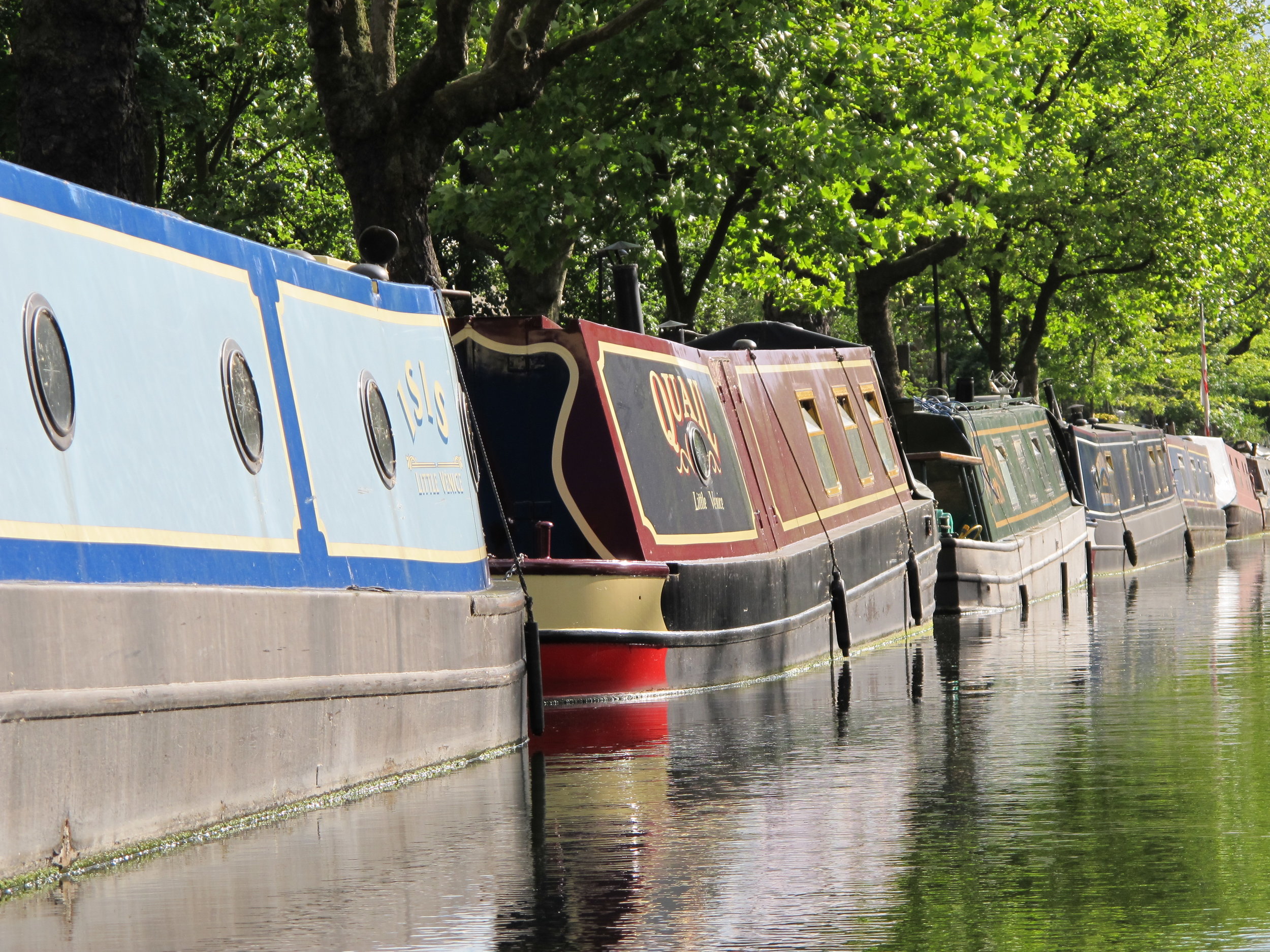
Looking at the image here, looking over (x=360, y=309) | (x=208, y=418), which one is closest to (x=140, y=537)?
(x=208, y=418)

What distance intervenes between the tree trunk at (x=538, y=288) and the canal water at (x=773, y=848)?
43.4 ft

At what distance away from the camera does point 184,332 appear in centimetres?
716

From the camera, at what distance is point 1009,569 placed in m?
21.8

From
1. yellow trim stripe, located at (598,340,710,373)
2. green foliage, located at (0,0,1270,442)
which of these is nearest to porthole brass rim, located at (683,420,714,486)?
yellow trim stripe, located at (598,340,710,373)

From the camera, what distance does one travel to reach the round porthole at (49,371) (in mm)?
6008

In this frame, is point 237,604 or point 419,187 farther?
point 419,187

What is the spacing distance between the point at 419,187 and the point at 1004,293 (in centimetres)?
2623

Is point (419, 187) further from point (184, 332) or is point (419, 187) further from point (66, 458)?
point (66, 458)

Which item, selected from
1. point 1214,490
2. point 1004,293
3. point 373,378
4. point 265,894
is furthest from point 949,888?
point 1214,490

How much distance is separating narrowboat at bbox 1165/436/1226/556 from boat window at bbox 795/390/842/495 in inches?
875

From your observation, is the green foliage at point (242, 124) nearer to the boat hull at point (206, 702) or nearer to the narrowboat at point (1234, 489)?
the boat hull at point (206, 702)

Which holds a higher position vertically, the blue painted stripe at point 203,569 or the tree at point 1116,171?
the tree at point 1116,171

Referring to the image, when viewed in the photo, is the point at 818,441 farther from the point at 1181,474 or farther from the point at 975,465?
the point at 1181,474

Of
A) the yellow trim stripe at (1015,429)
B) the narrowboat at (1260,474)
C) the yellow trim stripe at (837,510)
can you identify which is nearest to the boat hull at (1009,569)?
the yellow trim stripe at (1015,429)
